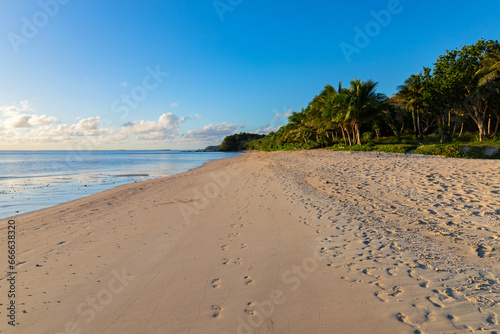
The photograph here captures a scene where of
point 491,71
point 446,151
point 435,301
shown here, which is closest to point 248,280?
point 435,301

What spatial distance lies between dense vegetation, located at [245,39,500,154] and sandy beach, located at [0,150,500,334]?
738 inches

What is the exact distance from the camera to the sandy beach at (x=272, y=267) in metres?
3.00

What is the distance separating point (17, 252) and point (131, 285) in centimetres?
374

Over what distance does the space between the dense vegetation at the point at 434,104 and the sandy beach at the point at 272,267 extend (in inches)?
738

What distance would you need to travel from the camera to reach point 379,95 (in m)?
29.1

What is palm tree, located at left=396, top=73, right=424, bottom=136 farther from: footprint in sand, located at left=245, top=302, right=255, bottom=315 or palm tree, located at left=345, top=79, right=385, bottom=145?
footprint in sand, located at left=245, top=302, right=255, bottom=315

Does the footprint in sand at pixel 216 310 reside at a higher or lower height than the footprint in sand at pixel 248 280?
higher

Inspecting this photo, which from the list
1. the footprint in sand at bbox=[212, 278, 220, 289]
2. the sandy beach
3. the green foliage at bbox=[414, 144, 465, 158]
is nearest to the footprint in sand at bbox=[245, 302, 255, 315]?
the sandy beach

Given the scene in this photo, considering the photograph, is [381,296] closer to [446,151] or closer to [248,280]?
[248,280]

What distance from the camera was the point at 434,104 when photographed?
25.8m

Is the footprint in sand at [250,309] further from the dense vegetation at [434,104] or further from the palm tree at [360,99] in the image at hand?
the palm tree at [360,99]

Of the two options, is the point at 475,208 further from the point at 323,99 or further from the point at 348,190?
the point at 323,99

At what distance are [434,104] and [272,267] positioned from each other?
29789 millimetres

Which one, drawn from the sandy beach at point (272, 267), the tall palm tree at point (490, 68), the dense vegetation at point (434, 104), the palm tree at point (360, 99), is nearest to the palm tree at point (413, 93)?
the dense vegetation at point (434, 104)
